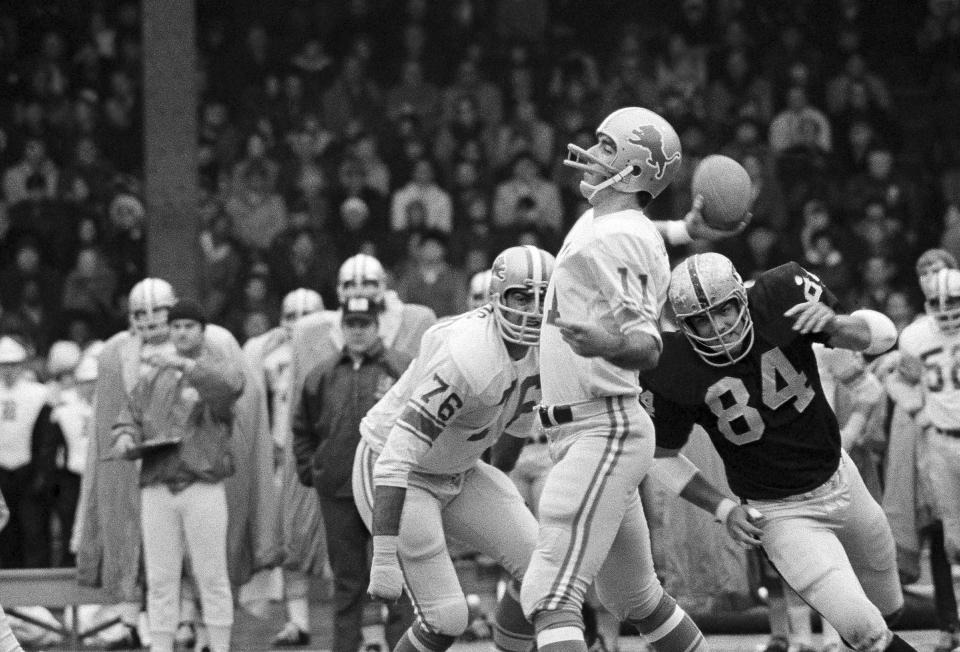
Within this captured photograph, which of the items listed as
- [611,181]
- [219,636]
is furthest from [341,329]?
[611,181]

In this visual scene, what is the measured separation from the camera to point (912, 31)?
1739 cm

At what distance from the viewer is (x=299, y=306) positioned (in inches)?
453

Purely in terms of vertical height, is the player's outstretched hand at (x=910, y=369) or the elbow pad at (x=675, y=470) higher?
the player's outstretched hand at (x=910, y=369)

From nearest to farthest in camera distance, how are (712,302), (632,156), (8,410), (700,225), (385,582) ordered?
(632,156) < (385,582) < (712,302) < (700,225) < (8,410)

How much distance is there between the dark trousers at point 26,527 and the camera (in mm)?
11836

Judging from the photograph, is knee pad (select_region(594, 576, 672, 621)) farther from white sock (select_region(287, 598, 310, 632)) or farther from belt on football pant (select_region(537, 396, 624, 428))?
white sock (select_region(287, 598, 310, 632))

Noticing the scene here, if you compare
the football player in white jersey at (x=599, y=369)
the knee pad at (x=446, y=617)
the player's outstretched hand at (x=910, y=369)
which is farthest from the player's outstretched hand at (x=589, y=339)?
the player's outstretched hand at (x=910, y=369)

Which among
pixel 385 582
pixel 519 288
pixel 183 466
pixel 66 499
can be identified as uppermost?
pixel 519 288

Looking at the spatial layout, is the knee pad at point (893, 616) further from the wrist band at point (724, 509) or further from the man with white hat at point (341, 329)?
the man with white hat at point (341, 329)

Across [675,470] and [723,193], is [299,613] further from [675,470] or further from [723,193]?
[723,193]

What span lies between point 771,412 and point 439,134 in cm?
966

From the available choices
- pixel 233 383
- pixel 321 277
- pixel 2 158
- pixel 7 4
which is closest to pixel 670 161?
pixel 233 383

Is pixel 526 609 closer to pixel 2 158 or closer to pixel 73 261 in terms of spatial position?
pixel 73 261

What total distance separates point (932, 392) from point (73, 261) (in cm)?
791
